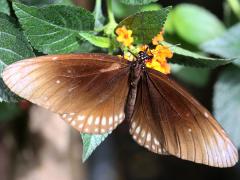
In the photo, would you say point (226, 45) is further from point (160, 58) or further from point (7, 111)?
point (7, 111)

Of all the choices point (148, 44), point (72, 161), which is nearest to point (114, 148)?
point (72, 161)

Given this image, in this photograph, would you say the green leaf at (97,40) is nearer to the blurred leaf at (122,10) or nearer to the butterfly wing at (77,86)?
the butterfly wing at (77,86)

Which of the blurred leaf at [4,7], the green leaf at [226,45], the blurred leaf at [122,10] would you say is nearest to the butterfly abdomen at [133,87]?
the blurred leaf at [4,7]

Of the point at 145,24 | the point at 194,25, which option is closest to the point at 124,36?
the point at 145,24

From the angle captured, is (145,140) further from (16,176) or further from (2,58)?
(16,176)

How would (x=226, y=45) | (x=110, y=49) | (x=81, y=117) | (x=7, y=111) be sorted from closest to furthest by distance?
(x=81, y=117) < (x=110, y=49) < (x=226, y=45) < (x=7, y=111)
